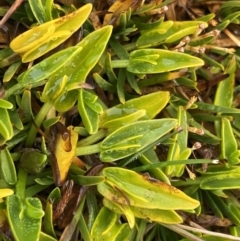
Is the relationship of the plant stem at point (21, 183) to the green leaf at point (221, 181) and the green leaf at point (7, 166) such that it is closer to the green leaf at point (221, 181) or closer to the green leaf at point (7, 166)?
the green leaf at point (7, 166)

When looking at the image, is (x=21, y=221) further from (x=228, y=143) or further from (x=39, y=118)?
(x=228, y=143)

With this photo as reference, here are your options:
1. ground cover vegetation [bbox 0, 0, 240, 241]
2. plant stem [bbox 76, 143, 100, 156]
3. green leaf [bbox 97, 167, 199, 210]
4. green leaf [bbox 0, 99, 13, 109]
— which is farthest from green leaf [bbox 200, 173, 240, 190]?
green leaf [bbox 0, 99, 13, 109]

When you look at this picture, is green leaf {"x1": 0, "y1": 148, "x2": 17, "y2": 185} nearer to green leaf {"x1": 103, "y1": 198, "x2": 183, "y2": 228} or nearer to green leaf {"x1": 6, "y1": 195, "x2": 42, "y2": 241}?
green leaf {"x1": 6, "y1": 195, "x2": 42, "y2": 241}

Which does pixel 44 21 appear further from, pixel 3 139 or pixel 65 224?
pixel 65 224

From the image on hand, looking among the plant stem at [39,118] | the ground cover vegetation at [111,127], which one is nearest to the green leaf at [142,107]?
the ground cover vegetation at [111,127]

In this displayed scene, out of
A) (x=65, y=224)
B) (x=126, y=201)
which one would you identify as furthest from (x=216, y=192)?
(x=65, y=224)

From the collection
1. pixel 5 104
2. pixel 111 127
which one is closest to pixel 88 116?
pixel 111 127

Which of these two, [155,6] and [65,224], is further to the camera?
[155,6]

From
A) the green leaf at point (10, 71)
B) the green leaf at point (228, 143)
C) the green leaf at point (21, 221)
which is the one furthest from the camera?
the green leaf at point (228, 143)
